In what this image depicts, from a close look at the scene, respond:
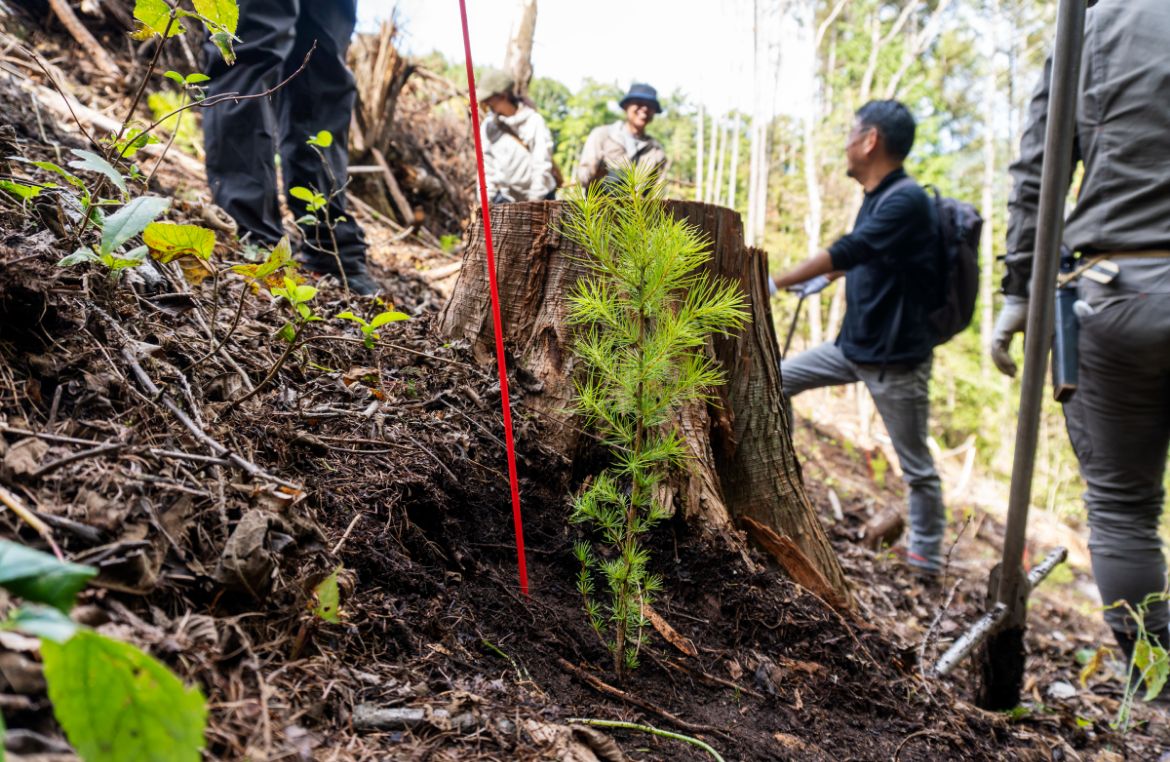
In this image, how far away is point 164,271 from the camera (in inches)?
73.0

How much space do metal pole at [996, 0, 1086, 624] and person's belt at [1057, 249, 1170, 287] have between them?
0.35 m

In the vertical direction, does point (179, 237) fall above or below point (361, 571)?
above

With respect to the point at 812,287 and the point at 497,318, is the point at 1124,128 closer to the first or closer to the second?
the point at 812,287

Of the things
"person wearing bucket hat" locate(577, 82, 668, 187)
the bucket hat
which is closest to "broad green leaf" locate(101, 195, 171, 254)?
"person wearing bucket hat" locate(577, 82, 668, 187)

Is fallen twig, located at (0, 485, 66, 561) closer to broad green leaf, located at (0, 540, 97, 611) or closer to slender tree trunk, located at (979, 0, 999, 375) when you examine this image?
broad green leaf, located at (0, 540, 97, 611)

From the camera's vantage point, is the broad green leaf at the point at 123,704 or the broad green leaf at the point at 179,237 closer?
the broad green leaf at the point at 123,704

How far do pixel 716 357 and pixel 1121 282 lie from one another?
4.81ft

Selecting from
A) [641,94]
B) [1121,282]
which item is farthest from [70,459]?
[641,94]

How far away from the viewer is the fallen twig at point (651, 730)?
4.17 feet

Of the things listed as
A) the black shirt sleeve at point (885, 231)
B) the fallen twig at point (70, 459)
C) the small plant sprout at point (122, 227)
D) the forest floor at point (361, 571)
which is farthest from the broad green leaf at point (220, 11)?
the black shirt sleeve at point (885, 231)

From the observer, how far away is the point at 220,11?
4.87 feet

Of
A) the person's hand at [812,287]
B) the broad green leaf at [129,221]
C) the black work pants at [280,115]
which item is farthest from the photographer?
the person's hand at [812,287]

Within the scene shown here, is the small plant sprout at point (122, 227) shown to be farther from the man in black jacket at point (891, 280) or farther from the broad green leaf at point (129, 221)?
the man in black jacket at point (891, 280)

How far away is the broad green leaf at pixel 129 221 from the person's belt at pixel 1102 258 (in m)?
2.75
